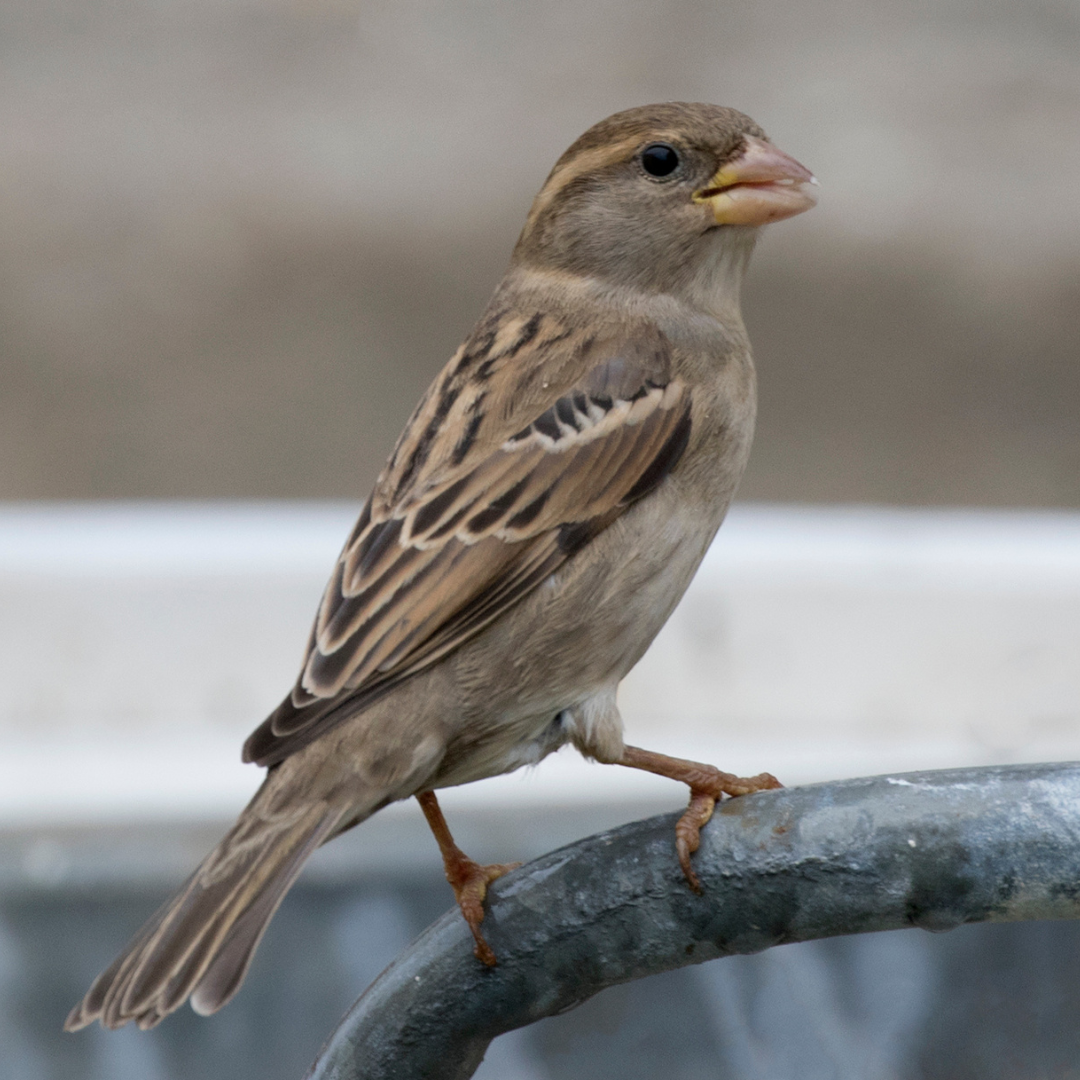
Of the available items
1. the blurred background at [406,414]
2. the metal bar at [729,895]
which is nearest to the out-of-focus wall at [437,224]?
the blurred background at [406,414]

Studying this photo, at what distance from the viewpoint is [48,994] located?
98.3 inches

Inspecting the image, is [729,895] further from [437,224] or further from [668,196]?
[437,224]

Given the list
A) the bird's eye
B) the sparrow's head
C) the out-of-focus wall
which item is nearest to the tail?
the sparrow's head

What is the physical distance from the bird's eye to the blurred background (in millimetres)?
1059

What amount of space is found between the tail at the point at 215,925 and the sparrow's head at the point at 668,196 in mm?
790

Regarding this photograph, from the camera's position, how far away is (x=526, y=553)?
1904mm

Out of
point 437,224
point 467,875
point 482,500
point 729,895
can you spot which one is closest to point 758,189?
point 482,500

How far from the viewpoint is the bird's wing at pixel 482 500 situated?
1828mm

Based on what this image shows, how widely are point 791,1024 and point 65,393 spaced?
19.3 ft

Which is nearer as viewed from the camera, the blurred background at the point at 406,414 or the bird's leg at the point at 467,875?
the bird's leg at the point at 467,875

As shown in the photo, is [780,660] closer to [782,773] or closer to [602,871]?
[782,773]

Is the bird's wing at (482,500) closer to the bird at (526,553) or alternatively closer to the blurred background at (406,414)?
the bird at (526,553)

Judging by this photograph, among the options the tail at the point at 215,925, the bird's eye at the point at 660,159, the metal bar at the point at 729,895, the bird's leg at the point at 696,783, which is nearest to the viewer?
the metal bar at the point at 729,895

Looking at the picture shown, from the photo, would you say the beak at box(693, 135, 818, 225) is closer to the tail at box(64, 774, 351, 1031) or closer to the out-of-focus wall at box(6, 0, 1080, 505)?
the tail at box(64, 774, 351, 1031)
